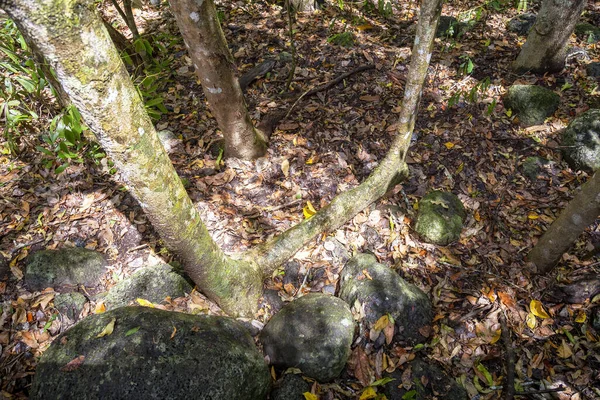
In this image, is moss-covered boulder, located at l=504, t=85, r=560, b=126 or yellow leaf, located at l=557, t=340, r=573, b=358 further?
moss-covered boulder, located at l=504, t=85, r=560, b=126

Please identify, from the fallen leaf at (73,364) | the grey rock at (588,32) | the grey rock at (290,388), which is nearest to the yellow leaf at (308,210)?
the grey rock at (290,388)

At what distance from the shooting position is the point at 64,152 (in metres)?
3.67

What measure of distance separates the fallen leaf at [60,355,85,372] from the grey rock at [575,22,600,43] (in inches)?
309

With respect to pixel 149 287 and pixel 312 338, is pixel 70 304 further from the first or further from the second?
pixel 312 338

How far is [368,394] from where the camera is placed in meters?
2.88

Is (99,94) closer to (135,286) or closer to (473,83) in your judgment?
(135,286)

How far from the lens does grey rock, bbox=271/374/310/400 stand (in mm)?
2740

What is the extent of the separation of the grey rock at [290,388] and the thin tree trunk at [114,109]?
3.42 feet

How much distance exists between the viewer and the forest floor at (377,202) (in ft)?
10.3

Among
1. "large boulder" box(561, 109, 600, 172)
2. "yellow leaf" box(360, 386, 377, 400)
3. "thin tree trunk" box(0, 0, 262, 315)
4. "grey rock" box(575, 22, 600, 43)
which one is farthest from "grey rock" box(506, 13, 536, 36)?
"thin tree trunk" box(0, 0, 262, 315)

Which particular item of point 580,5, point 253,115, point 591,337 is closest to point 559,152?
point 580,5

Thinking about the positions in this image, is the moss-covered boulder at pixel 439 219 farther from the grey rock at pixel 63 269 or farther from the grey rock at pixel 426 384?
the grey rock at pixel 63 269

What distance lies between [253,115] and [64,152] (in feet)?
7.64

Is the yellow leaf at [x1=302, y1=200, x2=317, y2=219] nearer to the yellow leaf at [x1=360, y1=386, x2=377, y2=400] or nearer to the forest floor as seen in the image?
the forest floor
